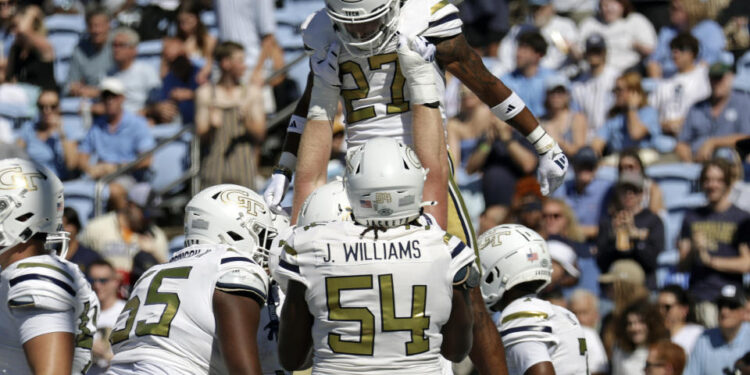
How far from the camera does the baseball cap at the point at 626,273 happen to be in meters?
10.4

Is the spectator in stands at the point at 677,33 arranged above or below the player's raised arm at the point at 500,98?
below

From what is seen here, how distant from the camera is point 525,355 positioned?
21.1 feet

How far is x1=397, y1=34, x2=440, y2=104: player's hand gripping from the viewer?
246 inches

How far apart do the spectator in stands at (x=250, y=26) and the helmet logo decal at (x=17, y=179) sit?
7557 mm

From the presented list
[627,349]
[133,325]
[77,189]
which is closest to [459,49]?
[133,325]

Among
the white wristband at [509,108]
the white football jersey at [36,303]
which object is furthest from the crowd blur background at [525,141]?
the white football jersey at [36,303]

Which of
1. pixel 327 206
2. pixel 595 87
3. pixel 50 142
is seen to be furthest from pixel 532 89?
pixel 327 206

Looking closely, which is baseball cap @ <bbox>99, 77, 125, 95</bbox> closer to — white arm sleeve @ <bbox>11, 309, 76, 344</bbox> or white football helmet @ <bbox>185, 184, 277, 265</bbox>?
white football helmet @ <bbox>185, 184, 277, 265</bbox>

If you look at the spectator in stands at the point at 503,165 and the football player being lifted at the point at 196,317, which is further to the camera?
the spectator in stands at the point at 503,165

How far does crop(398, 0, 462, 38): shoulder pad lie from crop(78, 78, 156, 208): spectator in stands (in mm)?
7043

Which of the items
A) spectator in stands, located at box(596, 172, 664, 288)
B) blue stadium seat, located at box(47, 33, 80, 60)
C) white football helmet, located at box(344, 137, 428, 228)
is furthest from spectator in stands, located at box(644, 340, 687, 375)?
blue stadium seat, located at box(47, 33, 80, 60)

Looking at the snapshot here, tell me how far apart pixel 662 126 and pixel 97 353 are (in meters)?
5.90

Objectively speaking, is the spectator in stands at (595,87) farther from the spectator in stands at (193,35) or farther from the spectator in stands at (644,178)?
the spectator in stands at (193,35)

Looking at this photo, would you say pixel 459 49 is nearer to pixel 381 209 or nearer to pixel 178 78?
pixel 381 209
